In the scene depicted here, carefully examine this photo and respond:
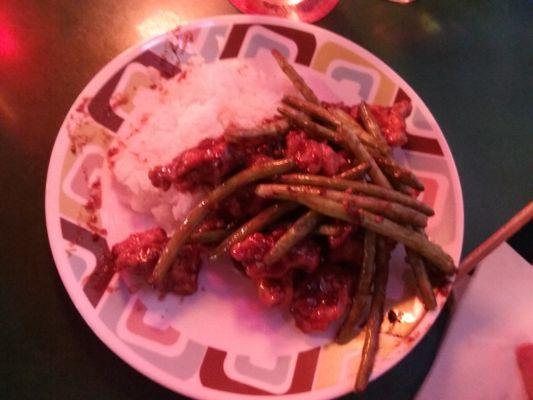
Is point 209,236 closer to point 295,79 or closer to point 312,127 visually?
point 312,127

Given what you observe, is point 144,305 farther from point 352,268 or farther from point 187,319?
point 352,268

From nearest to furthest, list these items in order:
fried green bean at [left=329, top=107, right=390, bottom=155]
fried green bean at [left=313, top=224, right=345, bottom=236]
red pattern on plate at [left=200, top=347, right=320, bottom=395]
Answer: red pattern on plate at [left=200, top=347, right=320, bottom=395] → fried green bean at [left=313, top=224, right=345, bottom=236] → fried green bean at [left=329, top=107, right=390, bottom=155]

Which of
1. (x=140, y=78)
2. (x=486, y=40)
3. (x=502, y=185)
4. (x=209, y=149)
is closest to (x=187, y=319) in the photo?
(x=209, y=149)

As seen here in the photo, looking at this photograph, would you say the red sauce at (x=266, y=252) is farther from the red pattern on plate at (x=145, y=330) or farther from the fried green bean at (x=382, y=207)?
the red pattern on plate at (x=145, y=330)

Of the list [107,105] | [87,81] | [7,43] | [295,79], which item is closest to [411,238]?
[295,79]

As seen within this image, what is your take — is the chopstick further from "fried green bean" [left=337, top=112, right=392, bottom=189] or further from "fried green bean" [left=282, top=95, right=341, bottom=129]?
"fried green bean" [left=282, top=95, right=341, bottom=129]

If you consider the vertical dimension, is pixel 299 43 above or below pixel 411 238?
above

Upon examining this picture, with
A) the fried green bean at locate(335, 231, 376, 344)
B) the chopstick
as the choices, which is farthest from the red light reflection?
the chopstick
